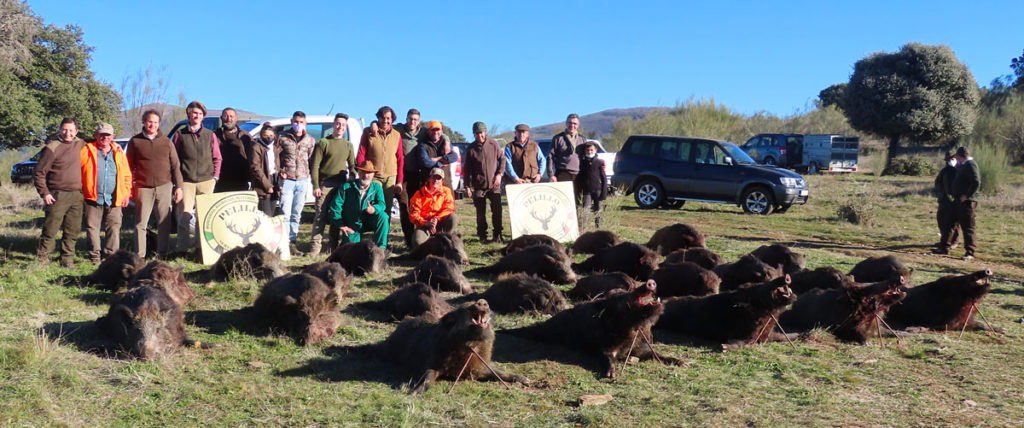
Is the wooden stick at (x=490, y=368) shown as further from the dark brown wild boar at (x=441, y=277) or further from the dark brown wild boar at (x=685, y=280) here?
the dark brown wild boar at (x=685, y=280)

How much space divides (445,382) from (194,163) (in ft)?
18.6

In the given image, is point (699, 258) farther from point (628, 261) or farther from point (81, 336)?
point (81, 336)

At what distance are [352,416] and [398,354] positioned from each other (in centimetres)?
98

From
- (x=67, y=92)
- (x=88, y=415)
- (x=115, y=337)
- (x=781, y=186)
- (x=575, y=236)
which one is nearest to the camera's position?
(x=88, y=415)

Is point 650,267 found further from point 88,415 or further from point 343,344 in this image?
point 88,415

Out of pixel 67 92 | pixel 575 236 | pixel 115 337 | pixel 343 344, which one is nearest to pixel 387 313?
pixel 343 344

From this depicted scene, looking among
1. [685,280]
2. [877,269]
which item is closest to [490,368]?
[685,280]

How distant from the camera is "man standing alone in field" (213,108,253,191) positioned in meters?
9.31

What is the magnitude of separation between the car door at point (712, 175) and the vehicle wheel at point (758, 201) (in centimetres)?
30

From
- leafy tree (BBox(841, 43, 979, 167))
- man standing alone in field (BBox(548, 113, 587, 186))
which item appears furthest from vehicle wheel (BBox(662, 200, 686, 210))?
leafy tree (BBox(841, 43, 979, 167))

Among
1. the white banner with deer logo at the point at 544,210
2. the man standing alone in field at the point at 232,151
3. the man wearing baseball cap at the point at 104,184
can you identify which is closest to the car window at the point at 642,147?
the white banner with deer logo at the point at 544,210

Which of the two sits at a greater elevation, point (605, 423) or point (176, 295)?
point (176, 295)

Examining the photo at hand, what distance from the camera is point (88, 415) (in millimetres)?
3932

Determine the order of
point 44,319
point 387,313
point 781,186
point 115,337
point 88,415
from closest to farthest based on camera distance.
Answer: point 88,415
point 115,337
point 44,319
point 387,313
point 781,186
